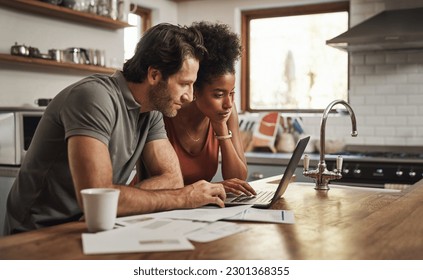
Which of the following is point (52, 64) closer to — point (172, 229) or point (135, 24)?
point (135, 24)

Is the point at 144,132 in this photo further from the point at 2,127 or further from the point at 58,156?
the point at 2,127

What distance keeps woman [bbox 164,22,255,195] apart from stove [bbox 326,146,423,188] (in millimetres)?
1290

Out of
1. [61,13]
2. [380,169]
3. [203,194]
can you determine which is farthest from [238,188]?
[61,13]

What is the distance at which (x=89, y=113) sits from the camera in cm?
168

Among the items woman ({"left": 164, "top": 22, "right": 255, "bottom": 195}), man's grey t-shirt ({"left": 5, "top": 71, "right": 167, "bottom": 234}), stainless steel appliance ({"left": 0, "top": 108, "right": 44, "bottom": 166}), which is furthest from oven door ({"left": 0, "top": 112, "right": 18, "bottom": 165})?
man's grey t-shirt ({"left": 5, "top": 71, "right": 167, "bottom": 234})

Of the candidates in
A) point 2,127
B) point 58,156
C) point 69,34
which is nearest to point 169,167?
point 58,156

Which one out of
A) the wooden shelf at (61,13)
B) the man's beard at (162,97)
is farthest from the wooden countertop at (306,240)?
the wooden shelf at (61,13)

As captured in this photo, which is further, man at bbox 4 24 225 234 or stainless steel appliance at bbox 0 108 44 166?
stainless steel appliance at bbox 0 108 44 166

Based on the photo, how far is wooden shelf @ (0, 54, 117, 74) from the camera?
3.63m

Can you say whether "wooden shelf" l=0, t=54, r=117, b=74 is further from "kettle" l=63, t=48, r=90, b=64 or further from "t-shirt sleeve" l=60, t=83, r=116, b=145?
"t-shirt sleeve" l=60, t=83, r=116, b=145

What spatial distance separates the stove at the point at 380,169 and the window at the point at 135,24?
214 centimetres

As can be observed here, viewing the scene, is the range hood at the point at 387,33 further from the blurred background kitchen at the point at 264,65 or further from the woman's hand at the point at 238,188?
the woman's hand at the point at 238,188
